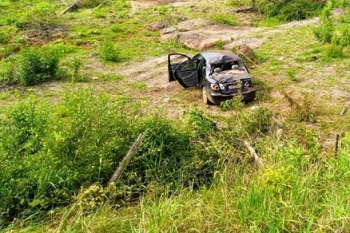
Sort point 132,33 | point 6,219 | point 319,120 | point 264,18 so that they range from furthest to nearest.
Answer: point 264,18 → point 132,33 → point 319,120 → point 6,219

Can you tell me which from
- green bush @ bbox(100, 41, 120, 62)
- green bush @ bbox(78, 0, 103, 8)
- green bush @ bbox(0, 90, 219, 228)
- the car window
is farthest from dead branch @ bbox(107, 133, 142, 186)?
green bush @ bbox(78, 0, 103, 8)

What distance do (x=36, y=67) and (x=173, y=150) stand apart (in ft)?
28.0

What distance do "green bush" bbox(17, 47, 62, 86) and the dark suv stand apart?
4.31 m

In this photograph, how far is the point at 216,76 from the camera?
11984 mm

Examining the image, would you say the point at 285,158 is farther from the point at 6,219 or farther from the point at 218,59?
the point at 218,59

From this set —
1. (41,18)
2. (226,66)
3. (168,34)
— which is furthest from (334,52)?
(41,18)

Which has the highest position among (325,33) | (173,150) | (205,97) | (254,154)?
(254,154)

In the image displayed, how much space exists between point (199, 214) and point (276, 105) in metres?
7.04

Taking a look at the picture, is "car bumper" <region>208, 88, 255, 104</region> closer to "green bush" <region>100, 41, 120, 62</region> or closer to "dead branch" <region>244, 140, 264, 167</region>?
"dead branch" <region>244, 140, 264, 167</region>

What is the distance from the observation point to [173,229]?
5145 mm

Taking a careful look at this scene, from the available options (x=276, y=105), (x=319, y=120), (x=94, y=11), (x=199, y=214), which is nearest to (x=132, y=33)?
(x=94, y=11)

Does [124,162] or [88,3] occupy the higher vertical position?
[124,162]

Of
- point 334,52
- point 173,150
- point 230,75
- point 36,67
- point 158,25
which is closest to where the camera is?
point 173,150

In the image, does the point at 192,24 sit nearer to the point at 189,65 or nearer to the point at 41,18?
the point at 41,18
